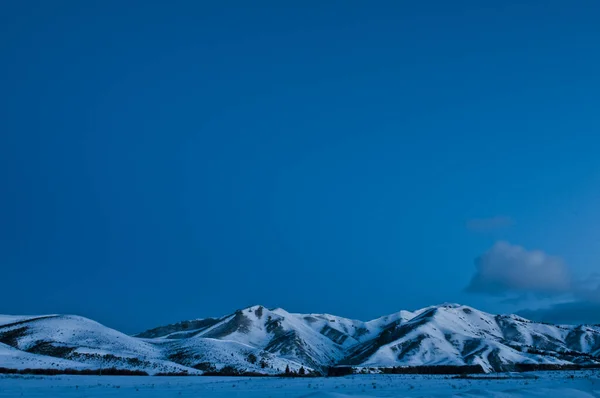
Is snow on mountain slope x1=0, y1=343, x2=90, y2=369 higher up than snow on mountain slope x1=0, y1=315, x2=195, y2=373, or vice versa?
snow on mountain slope x1=0, y1=315, x2=195, y2=373

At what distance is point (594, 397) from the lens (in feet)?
109

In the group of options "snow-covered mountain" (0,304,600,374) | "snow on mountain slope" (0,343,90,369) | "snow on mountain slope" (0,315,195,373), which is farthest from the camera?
"snow-covered mountain" (0,304,600,374)

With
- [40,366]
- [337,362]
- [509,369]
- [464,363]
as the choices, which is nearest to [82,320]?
[40,366]

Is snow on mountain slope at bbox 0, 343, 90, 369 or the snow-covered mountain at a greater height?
the snow-covered mountain

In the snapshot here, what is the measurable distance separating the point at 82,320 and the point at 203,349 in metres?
33.4

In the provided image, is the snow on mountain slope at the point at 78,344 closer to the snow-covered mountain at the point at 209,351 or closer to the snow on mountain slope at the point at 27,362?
the snow-covered mountain at the point at 209,351

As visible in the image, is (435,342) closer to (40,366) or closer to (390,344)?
(390,344)

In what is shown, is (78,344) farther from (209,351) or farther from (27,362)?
(27,362)

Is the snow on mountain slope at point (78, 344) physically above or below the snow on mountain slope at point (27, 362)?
above

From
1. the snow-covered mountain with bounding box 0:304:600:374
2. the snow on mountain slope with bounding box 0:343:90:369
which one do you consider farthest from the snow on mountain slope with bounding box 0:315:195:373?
the snow on mountain slope with bounding box 0:343:90:369

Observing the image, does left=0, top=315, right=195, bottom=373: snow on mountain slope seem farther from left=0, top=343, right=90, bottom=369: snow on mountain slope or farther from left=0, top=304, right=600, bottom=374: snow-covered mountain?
left=0, top=343, right=90, bottom=369: snow on mountain slope

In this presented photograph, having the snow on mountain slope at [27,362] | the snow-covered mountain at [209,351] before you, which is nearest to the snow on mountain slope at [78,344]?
the snow-covered mountain at [209,351]

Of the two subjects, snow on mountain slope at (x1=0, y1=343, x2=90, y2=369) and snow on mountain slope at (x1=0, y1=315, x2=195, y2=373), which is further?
snow on mountain slope at (x1=0, y1=315, x2=195, y2=373)

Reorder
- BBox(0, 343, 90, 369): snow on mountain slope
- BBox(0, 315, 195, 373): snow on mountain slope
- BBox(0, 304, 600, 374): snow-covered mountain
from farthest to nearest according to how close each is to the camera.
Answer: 1. BBox(0, 304, 600, 374): snow-covered mountain
2. BBox(0, 315, 195, 373): snow on mountain slope
3. BBox(0, 343, 90, 369): snow on mountain slope
